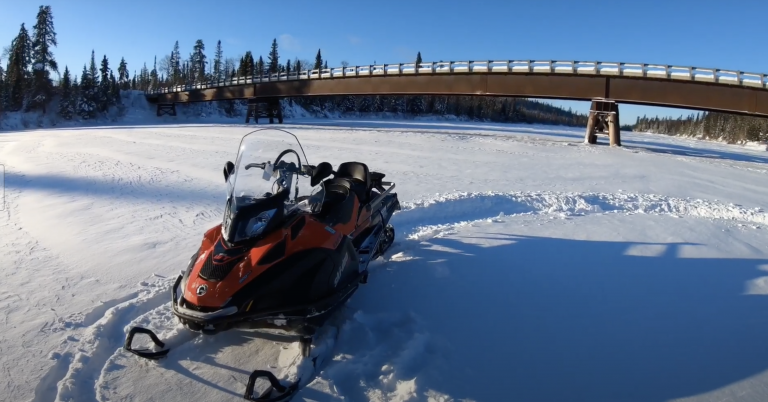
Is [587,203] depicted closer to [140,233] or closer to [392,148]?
[140,233]

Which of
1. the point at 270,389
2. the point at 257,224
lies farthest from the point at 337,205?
the point at 270,389

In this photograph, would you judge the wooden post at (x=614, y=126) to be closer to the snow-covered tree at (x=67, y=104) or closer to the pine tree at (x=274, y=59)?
the snow-covered tree at (x=67, y=104)

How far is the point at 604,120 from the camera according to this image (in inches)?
1097

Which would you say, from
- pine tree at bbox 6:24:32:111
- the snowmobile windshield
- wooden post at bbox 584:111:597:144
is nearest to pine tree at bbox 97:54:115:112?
pine tree at bbox 6:24:32:111

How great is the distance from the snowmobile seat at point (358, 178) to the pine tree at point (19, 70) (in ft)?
223

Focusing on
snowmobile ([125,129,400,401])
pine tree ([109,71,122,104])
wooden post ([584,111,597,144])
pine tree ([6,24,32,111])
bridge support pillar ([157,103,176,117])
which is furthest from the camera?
pine tree ([109,71,122,104])

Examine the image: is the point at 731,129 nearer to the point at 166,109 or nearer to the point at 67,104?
the point at 166,109

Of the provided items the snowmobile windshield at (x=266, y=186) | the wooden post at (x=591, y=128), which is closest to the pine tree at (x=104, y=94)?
the wooden post at (x=591, y=128)

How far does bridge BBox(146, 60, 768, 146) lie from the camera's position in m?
23.6

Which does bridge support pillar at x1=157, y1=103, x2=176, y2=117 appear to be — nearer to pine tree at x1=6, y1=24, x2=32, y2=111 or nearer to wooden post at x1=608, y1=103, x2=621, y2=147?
pine tree at x1=6, y1=24, x2=32, y2=111

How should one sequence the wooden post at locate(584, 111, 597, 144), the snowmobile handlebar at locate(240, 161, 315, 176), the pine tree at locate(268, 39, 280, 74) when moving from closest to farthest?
the snowmobile handlebar at locate(240, 161, 315, 176)
the wooden post at locate(584, 111, 597, 144)
the pine tree at locate(268, 39, 280, 74)

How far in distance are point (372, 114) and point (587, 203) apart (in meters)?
79.8

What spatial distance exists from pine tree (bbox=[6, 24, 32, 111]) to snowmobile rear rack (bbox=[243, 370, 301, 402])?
70243 mm

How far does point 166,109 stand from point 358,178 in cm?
6819
